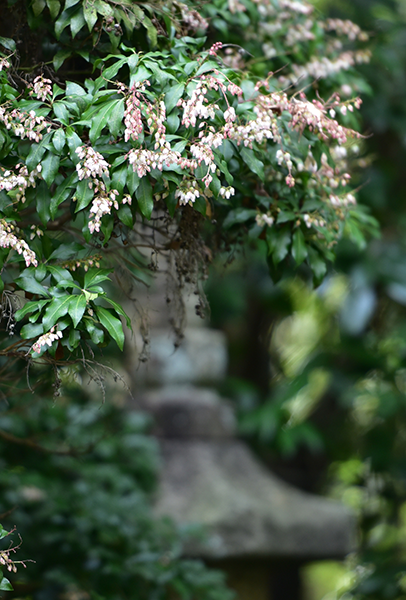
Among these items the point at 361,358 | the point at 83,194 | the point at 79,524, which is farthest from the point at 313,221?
the point at 361,358

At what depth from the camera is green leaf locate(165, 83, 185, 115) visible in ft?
4.11

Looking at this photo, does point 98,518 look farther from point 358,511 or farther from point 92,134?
point 358,511

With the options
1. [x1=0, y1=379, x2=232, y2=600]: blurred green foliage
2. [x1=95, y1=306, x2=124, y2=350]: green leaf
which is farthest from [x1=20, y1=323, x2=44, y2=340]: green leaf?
[x1=0, y1=379, x2=232, y2=600]: blurred green foliage

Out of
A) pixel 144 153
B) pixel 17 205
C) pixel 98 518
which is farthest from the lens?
pixel 98 518

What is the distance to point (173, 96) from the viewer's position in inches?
49.4

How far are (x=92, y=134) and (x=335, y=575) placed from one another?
273 inches

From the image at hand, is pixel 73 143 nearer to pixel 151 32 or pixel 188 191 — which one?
pixel 188 191

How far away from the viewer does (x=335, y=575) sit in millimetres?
7008

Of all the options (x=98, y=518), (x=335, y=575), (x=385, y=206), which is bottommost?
(x=335, y=575)

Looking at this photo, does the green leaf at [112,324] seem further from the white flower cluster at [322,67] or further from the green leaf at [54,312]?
the white flower cluster at [322,67]

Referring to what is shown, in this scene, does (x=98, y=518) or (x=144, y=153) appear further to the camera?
(x=98, y=518)

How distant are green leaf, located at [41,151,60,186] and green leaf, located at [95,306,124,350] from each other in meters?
0.28

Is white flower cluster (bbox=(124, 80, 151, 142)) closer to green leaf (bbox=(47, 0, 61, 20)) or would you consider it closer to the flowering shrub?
the flowering shrub

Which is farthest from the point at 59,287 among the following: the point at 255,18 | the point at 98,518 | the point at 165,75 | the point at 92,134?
the point at 98,518
